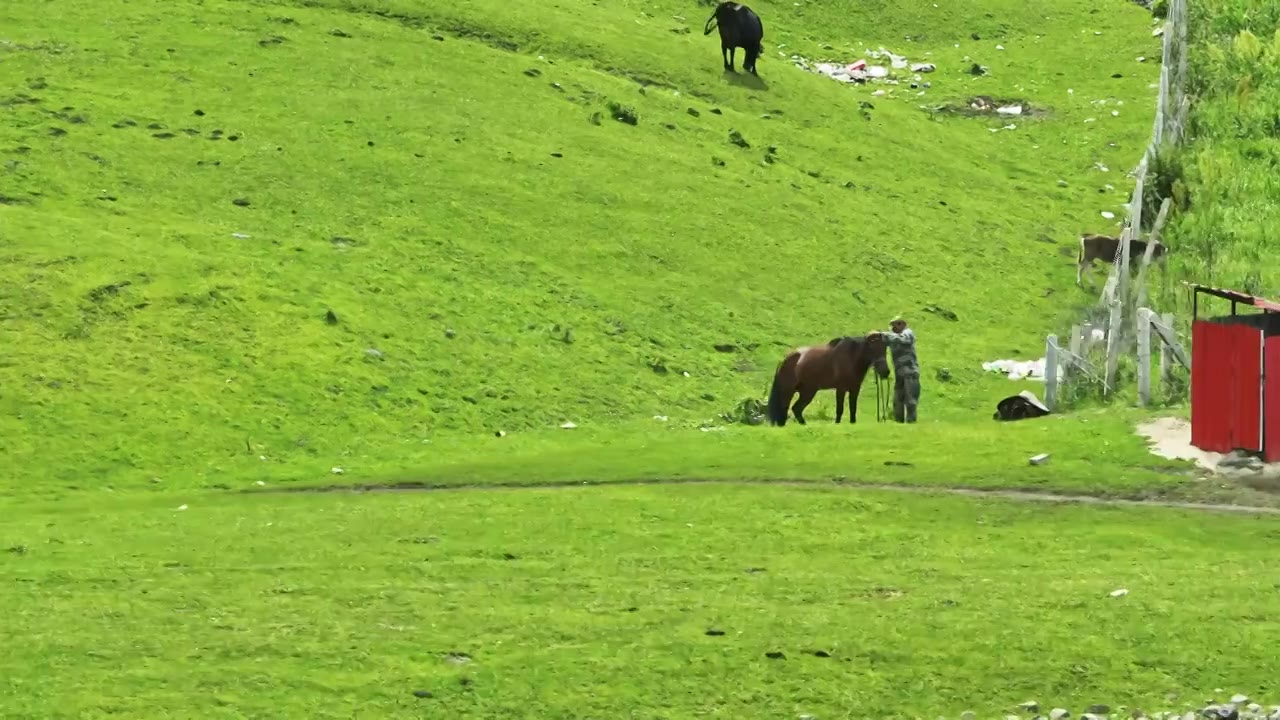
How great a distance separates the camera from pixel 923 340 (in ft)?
135

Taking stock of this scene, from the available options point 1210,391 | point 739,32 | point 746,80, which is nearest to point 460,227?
point 746,80

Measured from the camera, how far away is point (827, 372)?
Answer: 32031 millimetres

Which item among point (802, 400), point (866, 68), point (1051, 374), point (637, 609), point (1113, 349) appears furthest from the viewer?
point (866, 68)

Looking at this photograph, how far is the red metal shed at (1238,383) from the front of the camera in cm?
2531

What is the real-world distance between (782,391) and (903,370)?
2.03 metres

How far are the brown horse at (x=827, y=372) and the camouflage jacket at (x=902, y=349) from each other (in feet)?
0.52

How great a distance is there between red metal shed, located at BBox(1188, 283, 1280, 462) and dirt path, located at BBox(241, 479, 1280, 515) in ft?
6.44

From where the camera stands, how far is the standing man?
31359mm

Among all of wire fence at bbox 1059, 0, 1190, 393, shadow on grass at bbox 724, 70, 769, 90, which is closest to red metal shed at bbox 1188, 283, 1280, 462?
wire fence at bbox 1059, 0, 1190, 393

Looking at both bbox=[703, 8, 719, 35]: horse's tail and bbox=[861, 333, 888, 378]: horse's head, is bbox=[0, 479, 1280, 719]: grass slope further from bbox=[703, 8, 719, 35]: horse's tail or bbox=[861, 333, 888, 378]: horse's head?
bbox=[703, 8, 719, 35]: horse's tail

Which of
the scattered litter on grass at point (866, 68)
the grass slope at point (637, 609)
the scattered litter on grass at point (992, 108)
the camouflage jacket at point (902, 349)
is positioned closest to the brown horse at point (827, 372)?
the camouflage jacket at point (902, 349)

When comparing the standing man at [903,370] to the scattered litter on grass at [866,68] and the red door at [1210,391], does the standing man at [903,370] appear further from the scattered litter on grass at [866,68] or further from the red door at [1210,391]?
the scattered litter on grass at [866,68]

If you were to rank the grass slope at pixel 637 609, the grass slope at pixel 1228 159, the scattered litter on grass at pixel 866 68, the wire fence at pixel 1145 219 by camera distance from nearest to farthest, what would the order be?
the grass slope at pixel 637 609 < the wire fence at pixel 1145 219 < the grass slope at pixel 1228 159 < the scattered litter on grass at pixel 866 68

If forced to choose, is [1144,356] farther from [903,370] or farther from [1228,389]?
A: [903,370]
